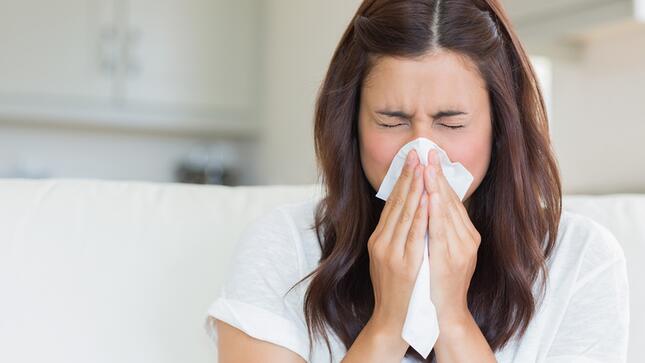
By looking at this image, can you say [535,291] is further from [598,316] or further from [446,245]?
[446,245]

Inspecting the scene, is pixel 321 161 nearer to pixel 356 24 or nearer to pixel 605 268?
pixel 356 24

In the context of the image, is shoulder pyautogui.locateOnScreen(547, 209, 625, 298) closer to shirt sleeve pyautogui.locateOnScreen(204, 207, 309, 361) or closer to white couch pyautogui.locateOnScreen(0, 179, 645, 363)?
white couch pyautogui.locateOnScreen(0, 179, 645, 363)

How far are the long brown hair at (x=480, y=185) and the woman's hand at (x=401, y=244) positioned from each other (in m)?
0.09

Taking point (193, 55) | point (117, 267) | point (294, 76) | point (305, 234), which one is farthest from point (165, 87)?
point (305, 234)

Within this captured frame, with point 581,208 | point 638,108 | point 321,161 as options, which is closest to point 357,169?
point 321,161

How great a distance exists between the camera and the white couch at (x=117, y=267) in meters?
1.17

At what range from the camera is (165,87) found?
3512 millimetres

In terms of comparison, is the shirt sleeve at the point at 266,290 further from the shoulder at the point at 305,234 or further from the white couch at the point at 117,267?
the white couch at the point at 117,267

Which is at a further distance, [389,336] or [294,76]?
[294,76]

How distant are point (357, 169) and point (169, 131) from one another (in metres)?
2.67

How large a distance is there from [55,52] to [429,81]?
8.72 feet

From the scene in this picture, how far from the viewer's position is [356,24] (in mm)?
1086

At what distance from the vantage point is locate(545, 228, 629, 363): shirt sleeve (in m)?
1.03

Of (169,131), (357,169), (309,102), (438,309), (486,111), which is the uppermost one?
(486,111)
